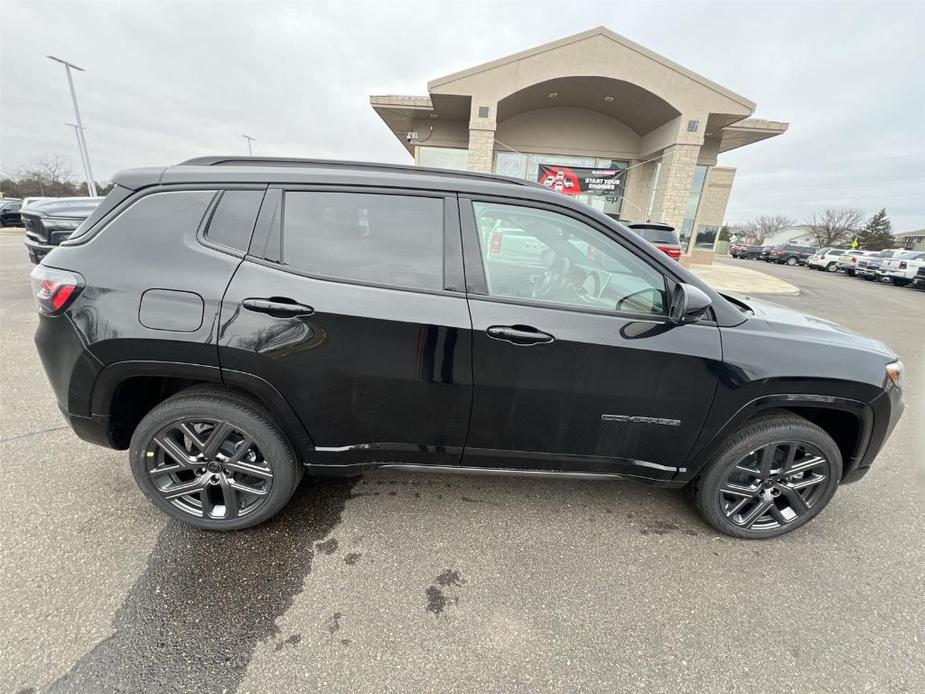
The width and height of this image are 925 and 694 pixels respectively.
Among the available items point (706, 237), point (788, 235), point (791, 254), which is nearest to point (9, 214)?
point (706, 237)

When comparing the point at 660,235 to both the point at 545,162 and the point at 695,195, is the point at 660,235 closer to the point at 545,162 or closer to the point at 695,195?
the point at 545,162

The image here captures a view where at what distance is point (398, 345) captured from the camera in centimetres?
195

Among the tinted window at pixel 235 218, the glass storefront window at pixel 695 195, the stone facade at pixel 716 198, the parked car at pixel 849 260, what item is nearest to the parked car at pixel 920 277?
Answer: the parked car at pixel 849 260

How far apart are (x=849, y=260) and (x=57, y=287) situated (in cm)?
3289

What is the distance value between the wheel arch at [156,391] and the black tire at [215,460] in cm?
8

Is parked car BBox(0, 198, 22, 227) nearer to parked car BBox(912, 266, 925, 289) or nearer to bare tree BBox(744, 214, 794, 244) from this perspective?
parked car BBox(912, 266, 925, 289)

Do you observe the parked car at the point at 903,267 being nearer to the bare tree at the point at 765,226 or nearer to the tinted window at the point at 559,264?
the tinted window at the point at 559,264

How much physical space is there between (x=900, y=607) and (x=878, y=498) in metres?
1.14

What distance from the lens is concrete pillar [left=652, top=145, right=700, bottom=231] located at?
12.8 m

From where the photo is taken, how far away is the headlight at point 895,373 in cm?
218

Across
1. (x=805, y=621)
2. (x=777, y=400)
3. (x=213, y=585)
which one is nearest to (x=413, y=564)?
(x=213, y=585)

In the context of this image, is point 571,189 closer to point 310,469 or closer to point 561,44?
point 561,44

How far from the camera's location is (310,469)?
7.30ft

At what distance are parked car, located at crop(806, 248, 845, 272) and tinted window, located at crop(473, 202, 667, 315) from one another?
3414cm
